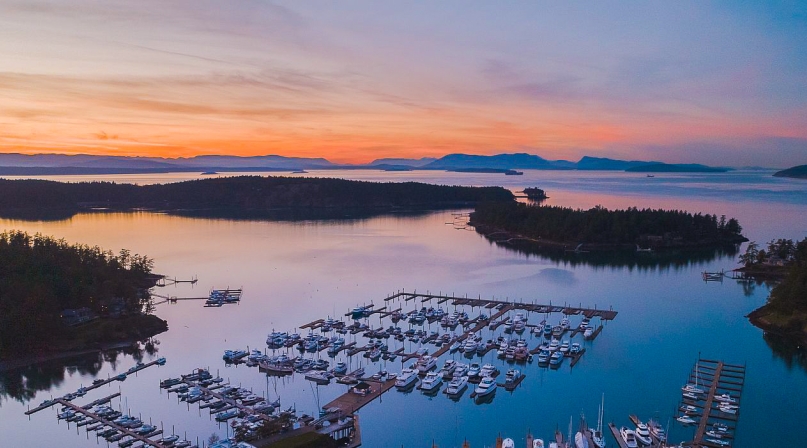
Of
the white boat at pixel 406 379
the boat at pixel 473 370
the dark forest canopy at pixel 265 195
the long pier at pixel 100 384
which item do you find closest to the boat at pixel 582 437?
the boat at pixel 473 370

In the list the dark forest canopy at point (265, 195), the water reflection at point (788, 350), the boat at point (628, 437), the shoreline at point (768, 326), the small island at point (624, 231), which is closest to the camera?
the boat at point (628, 437)

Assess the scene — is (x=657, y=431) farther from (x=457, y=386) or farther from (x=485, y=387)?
(x=457, y=386)

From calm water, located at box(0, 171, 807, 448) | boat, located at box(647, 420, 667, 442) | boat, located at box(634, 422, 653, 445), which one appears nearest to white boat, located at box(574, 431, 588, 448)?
calm water, located at box(0, 171, 807, 448)

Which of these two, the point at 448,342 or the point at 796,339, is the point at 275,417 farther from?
the point at 796,339

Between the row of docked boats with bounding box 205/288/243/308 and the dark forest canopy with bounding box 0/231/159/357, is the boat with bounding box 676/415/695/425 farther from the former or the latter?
the row of docked boats with bounding box 205/288/243/308

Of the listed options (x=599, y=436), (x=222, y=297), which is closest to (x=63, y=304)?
(x=222, y=297)

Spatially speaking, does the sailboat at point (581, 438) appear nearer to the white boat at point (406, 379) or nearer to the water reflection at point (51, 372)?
the white boat at point (406, 379)

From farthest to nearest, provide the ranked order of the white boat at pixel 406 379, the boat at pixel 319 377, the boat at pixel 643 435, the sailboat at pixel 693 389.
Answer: the boat at pixel 319 377, the white boat at pixel 406 379, the sailboat at pixel 693 389, the boat at pixel 643 435
